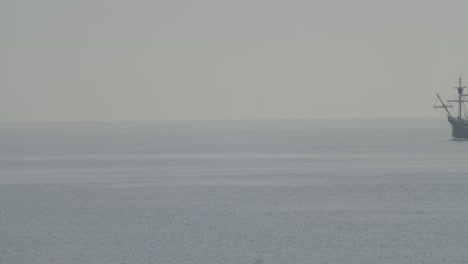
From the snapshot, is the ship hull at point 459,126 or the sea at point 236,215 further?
the ship hull at point 459,126

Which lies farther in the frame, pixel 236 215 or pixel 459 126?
pixel 459 126

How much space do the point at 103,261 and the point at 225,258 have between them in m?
6.01

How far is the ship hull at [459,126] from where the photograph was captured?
6764 inches

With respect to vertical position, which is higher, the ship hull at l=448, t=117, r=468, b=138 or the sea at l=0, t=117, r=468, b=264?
the ship hull at l=448, t=117, r=468, b=138

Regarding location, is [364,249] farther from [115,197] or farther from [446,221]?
[115,197]

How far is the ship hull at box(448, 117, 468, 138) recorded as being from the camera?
17180cm

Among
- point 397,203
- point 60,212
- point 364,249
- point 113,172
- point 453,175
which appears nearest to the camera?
point 364,249

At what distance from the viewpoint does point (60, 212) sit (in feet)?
191

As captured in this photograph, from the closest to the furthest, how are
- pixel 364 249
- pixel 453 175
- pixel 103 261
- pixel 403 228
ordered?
pixel 103 261 → pixel 364 249 → pixel 403 228 → pixel 453 175

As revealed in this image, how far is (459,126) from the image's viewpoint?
173 meters

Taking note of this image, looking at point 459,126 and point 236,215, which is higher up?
point 459,126

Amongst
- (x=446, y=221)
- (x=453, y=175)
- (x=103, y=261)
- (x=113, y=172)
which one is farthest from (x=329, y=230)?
→ (x=113, y=172)

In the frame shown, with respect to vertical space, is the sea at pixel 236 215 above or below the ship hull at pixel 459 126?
below

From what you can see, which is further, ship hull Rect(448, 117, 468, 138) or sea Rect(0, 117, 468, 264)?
ship hull Rect(448, 117, 468, 138)
